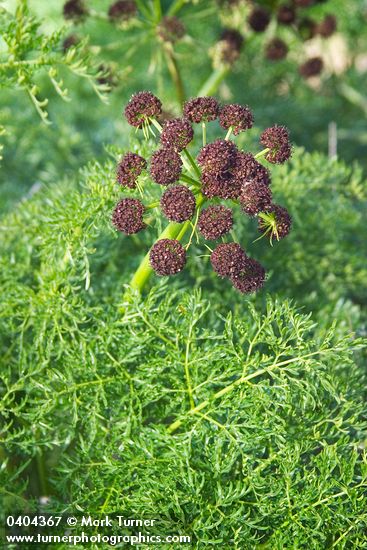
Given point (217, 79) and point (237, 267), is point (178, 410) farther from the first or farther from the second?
point (217, 79)

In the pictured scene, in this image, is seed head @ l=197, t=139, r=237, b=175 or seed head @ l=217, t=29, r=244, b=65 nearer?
seed head @ l=197, t=139, r=237, b=175

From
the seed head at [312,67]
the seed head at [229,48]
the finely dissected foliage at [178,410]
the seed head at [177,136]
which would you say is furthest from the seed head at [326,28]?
the seed head at [177,136]

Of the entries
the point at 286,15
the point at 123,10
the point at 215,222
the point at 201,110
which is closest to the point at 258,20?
the point at 286,15

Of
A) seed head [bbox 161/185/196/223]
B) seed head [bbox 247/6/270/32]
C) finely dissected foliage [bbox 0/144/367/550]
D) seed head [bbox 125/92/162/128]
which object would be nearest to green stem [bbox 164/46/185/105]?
seed head [bbox 247/6/270/32]

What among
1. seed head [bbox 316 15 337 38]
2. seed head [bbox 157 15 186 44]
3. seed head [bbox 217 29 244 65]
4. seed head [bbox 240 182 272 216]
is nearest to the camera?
seed head [bbox 240 182 272 216]

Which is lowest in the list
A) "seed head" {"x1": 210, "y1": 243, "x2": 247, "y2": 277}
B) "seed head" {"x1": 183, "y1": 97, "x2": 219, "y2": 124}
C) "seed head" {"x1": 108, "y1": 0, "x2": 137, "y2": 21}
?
"seed head" {"x1": 210, "y1": 243, "x2": 247, "y2": 277}

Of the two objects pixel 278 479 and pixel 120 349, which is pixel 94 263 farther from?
pixel 278 479

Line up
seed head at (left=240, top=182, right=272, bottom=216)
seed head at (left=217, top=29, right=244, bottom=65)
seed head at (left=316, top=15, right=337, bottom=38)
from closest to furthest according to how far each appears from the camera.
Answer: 1. seed head at (left=240, top=182, right=272, bottom=216)
2. seed head at (left=217, top=29, right=244, bottom=65)
3. seed head at (left=316, top=15, right=337, bottom=38)

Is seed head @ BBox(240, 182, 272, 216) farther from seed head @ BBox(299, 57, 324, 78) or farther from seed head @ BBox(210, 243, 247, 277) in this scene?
seed head @ BBox(299, 57, 324, 78)

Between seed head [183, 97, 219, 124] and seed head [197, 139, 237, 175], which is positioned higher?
seed head [183, 97, 219, 124]
